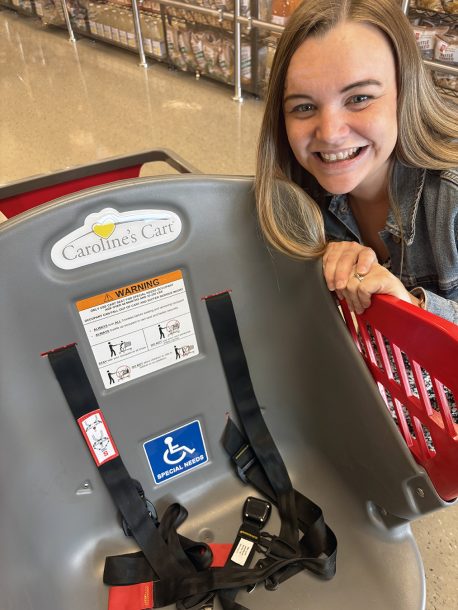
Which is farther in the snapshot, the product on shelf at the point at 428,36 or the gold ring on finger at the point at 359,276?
the product on shelf at the point at 428,36

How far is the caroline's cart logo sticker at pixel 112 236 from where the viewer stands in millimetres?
736

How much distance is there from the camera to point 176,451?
98 centimetres

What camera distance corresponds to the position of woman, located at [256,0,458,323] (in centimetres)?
76

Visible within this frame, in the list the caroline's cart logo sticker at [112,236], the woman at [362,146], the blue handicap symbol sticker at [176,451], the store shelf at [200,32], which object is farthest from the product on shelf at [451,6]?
the blue handicap symbol sticker at [176,451]

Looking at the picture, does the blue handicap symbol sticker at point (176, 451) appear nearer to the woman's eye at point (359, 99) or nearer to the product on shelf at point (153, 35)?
the woman's eye at point (359, 99)

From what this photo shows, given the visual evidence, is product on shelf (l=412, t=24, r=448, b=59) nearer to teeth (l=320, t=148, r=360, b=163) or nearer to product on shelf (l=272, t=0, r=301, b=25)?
product on shelf (l=272, t=0, r=301, b=25)

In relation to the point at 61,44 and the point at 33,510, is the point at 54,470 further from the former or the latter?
the point at 61,44

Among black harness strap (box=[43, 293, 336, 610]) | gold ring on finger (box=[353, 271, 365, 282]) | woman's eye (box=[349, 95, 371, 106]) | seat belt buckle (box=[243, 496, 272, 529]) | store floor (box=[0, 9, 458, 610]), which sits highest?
woman's eye (box=[349, 95, 371, 106])

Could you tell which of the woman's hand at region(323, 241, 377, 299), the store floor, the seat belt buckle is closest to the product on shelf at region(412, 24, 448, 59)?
the store floor

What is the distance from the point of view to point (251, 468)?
100 cm

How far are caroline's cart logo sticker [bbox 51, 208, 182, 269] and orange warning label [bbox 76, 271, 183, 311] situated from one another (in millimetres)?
60

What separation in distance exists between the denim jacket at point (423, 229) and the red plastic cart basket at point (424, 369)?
0.13 m

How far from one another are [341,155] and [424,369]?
39 centimetres

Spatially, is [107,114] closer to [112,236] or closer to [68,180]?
[68,180]
